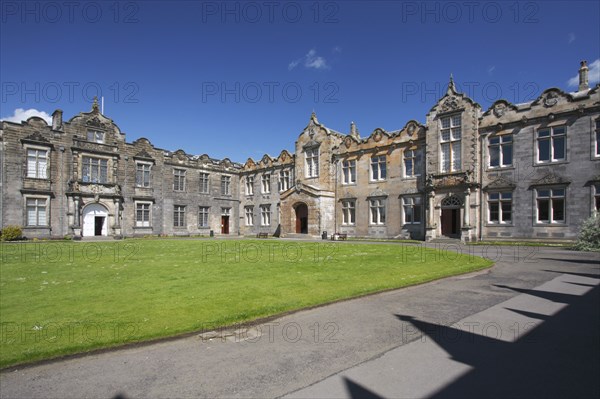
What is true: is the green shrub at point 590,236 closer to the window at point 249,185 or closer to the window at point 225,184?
the window at point 249,185

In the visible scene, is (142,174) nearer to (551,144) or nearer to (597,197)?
(551,144)

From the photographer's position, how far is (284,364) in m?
4.98

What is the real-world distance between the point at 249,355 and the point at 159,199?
39991 mm

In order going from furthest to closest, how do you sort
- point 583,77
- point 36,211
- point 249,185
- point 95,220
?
point 249,185 < point 95,220 < point 36,211 < point 583,77

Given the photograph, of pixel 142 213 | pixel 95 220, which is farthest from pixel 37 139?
pixel 142 213

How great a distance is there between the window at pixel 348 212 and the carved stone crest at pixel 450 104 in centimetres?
1294

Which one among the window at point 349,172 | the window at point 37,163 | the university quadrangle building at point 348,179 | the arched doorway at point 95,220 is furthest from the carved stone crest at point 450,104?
the window at point 37,163

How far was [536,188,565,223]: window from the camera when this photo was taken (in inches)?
992

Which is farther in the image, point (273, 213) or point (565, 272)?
point (273, 213)

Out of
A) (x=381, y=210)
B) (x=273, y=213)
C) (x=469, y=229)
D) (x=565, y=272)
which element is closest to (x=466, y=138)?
(x=469, y=229)

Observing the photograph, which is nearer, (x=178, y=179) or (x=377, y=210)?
(x=377, y=210)

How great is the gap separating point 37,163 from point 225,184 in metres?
21.8

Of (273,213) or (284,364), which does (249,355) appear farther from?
(273,213)

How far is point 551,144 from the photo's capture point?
25.7 metres
